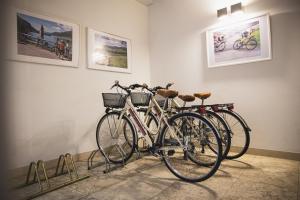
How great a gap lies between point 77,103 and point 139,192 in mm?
1636

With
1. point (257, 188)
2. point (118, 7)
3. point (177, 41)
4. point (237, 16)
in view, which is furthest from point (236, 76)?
point (118, 7)

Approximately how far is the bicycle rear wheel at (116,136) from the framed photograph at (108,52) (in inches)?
34.8

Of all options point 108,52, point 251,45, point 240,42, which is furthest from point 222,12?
point 108,52

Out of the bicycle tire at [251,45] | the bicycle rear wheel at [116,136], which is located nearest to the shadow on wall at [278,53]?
the bicycle tire at [251,45]

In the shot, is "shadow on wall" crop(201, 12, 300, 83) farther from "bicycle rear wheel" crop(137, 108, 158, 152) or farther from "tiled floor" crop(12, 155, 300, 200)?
"bicycle rear wheel" crop(137, 108, 158, 152)

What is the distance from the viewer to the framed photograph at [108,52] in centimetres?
316

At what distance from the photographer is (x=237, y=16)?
3045mm

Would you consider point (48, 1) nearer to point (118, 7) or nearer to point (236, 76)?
point (118, 7)

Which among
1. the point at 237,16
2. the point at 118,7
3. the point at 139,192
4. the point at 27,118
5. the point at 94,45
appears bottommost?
the point at 139,192

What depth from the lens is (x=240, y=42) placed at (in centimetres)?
300

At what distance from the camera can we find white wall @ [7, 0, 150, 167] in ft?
7.97

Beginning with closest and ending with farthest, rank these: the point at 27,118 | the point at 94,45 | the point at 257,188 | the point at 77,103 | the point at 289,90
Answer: the point at 257,188 → the point at 27,118 → the point at 289,90 → the point at 77,103 → the point at 94,45

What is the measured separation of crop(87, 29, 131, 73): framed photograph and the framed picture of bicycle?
1.40 m

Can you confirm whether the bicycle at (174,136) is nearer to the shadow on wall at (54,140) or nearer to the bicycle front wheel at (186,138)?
the bicycle front wheel at (186,138)
